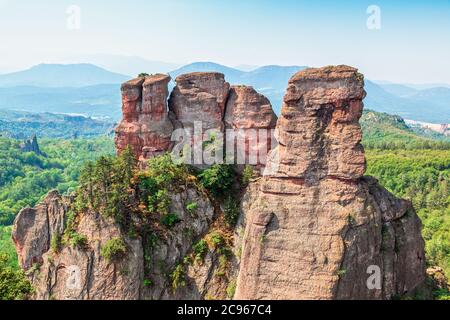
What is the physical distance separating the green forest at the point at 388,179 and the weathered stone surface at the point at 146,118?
3.82 m

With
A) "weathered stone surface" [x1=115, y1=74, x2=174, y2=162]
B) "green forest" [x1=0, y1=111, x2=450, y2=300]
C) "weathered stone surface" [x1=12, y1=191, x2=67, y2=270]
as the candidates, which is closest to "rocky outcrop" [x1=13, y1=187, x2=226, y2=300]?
"weathered stone surface" [x1=12, y1=191, x2=67, y2=270]

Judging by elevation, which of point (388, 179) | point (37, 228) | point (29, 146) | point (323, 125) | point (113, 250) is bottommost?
point (29, 146)

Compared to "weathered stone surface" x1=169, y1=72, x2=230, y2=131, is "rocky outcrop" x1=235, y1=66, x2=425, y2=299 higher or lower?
lower

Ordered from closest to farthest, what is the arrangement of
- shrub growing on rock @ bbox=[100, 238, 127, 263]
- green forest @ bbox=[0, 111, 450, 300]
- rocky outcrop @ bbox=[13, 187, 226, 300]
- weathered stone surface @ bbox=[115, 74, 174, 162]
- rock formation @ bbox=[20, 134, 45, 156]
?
shrub growing on rock @ bbox=[100, 238, 127, 263] → rocky outcrop @ bbox=[13, 187, 226, 300] → weathered stone surface @ bbox=[115, 74, 174, 162] → green forest @ bbox=[0, 111, 450, 300] → rock formation @ bbox=[20, 134, 45, 156]

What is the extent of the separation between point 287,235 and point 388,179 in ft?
186

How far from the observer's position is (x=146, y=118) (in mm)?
29172

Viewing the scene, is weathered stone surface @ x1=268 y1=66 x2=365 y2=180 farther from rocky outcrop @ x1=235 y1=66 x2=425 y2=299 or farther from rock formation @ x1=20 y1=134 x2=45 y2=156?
rock formation @ x1=20 y1=134 x2=45 y2=156

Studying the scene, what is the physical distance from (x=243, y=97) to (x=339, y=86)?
8068mm

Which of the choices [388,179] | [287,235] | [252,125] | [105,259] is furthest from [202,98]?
[388,179]

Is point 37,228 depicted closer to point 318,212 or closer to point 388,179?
point 318,212

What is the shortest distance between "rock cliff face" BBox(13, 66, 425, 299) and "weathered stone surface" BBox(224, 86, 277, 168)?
238 cm

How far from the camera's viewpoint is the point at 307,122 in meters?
22.7

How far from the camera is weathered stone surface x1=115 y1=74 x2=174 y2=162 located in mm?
28844

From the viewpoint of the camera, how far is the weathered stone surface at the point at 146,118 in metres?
28.8
